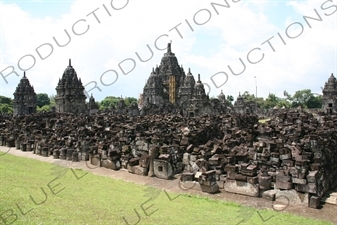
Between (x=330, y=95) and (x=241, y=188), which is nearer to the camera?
(x=241, y=188)

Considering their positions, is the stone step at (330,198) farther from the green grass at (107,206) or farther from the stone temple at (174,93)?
the stone temple at (174,93)

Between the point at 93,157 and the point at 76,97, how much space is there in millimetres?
25883

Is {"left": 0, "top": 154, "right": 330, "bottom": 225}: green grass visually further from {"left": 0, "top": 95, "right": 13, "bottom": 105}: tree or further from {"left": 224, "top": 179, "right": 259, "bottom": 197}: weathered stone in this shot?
{"left": 0, "top": 95, "right": 13, "bottom": 105}: tree

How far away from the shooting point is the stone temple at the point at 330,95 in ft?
128

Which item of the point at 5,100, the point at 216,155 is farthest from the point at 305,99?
the point at 216,155

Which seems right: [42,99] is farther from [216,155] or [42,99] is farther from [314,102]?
[216,155]

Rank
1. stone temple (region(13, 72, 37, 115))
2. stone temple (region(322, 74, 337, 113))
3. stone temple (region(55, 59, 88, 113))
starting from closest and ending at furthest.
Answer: stone temple (region(55, 59, 88, 113))
stone temple (region(13, 72, 37, 115))
stone temple (region(322, 74, 337, 113))

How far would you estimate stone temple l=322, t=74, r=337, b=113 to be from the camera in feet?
128

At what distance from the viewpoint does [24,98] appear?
125 feet

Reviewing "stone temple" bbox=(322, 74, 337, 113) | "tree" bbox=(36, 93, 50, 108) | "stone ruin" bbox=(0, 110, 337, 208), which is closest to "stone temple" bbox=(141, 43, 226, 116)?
"stone temple" bbox=(322, 74, 337, 113)

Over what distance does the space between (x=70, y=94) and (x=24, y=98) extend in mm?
6133

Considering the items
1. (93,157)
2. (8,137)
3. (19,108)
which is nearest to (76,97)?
(19,108)

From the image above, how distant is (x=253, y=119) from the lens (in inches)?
989

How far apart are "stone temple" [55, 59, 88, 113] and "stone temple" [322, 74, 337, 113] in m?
28.9
